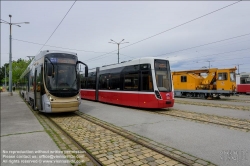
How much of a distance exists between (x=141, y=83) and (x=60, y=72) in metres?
4.90

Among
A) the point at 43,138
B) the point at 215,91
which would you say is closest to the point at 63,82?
the point at 43,138

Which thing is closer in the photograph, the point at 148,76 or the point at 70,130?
the point at 70,130

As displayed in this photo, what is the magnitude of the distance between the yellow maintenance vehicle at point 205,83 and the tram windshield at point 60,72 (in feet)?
54.2

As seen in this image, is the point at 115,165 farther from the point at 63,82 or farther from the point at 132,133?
the point at 63,82

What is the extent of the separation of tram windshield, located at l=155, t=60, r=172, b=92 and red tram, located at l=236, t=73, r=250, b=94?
23375 millimetres

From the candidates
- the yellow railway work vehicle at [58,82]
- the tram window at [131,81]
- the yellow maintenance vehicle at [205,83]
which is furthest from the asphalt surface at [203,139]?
the yellow maintenance vehicle at [205,83]

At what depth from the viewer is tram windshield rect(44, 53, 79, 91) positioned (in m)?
8.86

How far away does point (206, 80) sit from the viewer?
2138 cm

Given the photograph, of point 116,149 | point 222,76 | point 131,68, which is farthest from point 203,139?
point 222,76

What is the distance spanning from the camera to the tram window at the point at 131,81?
1171 cm

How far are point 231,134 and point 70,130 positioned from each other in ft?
18.2

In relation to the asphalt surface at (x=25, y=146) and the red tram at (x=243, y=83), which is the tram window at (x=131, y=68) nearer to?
the asphalt surface at (x=25, y=146)

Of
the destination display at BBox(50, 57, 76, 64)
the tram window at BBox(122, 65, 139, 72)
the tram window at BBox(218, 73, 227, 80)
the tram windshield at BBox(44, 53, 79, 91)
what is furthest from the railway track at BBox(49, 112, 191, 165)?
the tram window at BBox(218, 73, 227, 80)

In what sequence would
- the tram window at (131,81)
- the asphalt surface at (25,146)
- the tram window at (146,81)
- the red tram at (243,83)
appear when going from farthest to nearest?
1. the red tram at (243,83)
2. the tram window at (131,81)
3. the tram window at (146,81)
4. the asphalt surface at (25,146)
